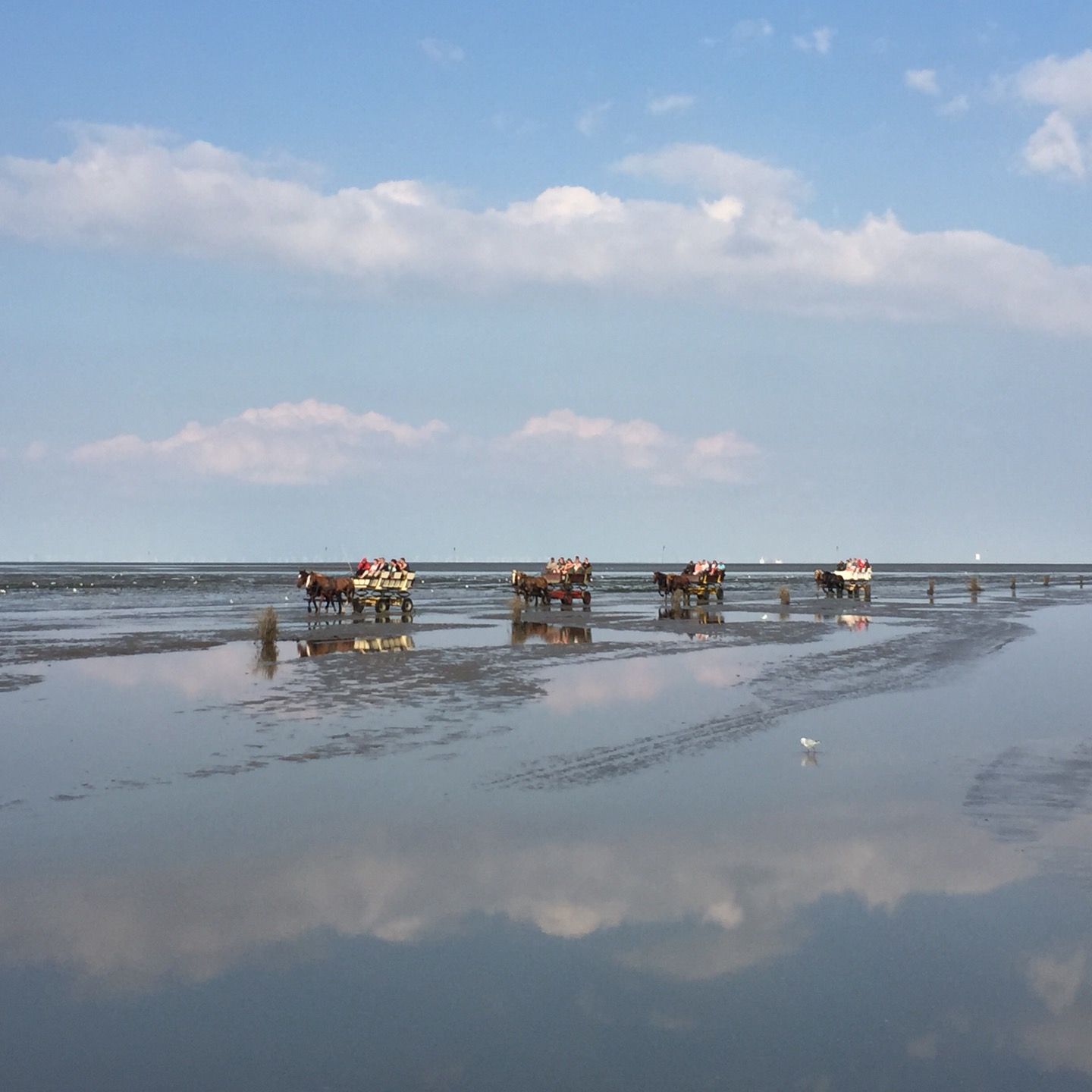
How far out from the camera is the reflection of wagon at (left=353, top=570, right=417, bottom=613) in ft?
159

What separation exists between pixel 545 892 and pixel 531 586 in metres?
46.8

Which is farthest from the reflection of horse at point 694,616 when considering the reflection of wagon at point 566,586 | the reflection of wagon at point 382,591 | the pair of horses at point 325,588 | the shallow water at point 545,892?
the shallow water at point 545,892

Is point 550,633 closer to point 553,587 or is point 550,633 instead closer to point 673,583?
point 553,587

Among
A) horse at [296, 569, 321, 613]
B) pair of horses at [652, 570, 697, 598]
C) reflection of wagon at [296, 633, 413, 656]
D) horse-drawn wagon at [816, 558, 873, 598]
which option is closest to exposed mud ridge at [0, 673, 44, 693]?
reflection of wagon at [296, 633, 413, 656]

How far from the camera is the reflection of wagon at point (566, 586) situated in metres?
54.6

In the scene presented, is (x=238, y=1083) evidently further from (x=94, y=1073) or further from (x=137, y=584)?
(x=137, y=584)

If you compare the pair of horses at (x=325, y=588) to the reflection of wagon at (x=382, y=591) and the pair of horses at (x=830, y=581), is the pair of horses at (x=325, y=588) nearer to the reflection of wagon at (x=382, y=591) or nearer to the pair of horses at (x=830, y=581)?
the reflection of wagon at (x=382, y=591)

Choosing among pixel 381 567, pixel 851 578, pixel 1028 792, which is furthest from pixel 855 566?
pixel 1028 792

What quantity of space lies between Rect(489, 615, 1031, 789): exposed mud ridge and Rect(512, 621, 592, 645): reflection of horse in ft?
25.6

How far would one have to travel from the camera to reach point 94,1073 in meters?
5.70

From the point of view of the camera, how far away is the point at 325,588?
47531 mm

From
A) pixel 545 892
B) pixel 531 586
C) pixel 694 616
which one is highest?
pixel 531 586

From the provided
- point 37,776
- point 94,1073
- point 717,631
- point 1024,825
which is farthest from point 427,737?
point 717,631

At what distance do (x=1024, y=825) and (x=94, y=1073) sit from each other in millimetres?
8055
